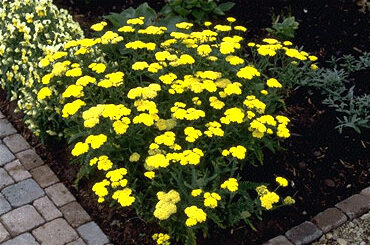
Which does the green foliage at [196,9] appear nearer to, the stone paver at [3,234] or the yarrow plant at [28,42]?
the yarrow plant at [28,42]

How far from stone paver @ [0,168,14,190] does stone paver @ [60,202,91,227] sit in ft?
1.94

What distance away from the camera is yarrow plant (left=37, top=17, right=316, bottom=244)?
3436 millimetres

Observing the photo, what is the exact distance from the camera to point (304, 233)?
3756 mm

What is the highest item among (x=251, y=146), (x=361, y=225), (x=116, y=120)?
(x=116, y=120)

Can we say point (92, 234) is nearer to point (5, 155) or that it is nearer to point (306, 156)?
point (5, 155)

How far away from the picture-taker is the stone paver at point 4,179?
4.20 m

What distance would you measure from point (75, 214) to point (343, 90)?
2.66 metres

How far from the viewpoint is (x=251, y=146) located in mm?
3801

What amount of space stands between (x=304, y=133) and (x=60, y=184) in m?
2.21

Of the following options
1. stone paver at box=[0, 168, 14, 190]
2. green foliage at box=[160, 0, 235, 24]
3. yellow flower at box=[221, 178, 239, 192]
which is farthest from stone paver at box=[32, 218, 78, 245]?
green foliage at box=[160, 0, 235, 24]

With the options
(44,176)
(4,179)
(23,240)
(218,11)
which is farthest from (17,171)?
(218,11)

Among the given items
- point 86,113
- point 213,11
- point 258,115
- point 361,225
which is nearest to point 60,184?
point 86,113

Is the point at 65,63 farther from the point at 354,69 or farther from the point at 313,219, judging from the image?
the point at 354,69

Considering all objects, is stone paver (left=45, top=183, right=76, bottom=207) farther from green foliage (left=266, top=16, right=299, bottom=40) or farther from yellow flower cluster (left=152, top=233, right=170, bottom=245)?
green foliage (left=266, top=16, right=299, bottom=40)
